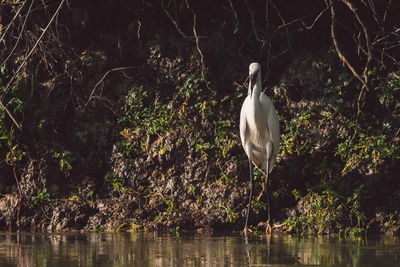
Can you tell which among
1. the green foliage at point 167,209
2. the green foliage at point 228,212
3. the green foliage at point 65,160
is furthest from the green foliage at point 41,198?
the green foliage at point 228,212

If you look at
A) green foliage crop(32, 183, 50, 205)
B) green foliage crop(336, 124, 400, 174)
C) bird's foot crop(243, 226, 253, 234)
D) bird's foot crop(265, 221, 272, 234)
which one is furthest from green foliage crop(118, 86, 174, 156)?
green foliage crop(336, 124, 400, 174)

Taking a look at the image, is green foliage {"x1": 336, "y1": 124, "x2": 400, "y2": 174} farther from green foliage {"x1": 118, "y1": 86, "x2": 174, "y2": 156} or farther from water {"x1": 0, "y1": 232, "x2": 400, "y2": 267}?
green foliage {"x1": 118, "y1": 86, "x2": 174, "y2": 156}

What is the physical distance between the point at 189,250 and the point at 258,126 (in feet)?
7.36

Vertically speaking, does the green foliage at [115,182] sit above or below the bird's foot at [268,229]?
above

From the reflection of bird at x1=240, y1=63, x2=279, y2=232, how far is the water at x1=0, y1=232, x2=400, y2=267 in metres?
1.01

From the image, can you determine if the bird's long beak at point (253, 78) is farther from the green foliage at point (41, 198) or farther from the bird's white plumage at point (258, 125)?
the green foliage at point (41, 198)

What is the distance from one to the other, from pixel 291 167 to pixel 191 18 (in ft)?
6.78

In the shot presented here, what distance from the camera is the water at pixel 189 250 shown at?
364cm

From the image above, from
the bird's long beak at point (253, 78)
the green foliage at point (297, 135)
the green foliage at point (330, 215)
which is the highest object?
the bird's long beak at point (253, 78)

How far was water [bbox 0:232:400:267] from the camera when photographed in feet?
12.0

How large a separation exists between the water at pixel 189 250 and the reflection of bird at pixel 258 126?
101 cm

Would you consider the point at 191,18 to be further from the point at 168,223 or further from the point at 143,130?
the point at 168,223

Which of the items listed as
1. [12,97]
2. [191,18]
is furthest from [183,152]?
[12,97]

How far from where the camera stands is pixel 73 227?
20.5 feet
